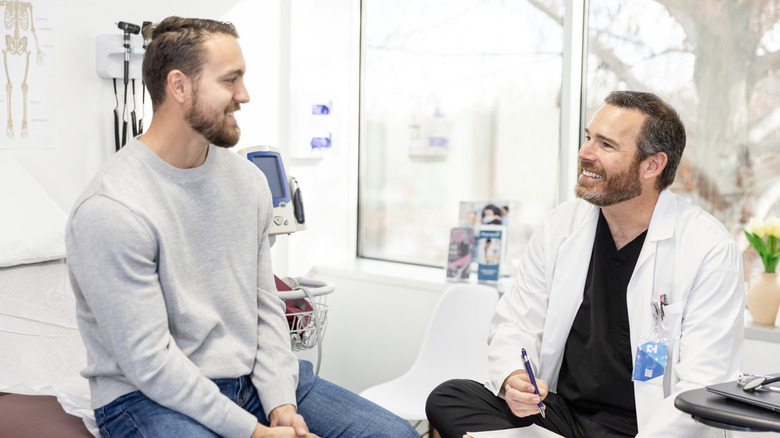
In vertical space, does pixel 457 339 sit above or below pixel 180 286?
below

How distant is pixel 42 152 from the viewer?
2777mm

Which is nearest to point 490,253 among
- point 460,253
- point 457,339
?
point 460,253

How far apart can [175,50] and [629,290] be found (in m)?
1.27

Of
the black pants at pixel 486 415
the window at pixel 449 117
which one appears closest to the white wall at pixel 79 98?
the window at pixel 449 117

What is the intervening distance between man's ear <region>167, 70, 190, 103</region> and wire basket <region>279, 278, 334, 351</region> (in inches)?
34.9

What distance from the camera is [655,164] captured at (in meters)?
2.20

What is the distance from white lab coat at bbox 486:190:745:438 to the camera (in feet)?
6.35

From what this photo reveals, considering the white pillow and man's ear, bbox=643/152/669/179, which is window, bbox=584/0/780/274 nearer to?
man's ear, bbox=643/152/669/179

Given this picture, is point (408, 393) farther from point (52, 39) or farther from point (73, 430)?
point (52, 39)

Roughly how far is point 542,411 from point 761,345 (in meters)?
0.99

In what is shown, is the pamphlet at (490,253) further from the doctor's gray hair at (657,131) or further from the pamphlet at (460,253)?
the doctor's gray hair at (657,131)

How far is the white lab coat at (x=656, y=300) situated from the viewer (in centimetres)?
194

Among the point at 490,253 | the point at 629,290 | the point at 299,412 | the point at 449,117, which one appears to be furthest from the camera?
the point at 449,117

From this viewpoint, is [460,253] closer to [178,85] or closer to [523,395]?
[523,395]
